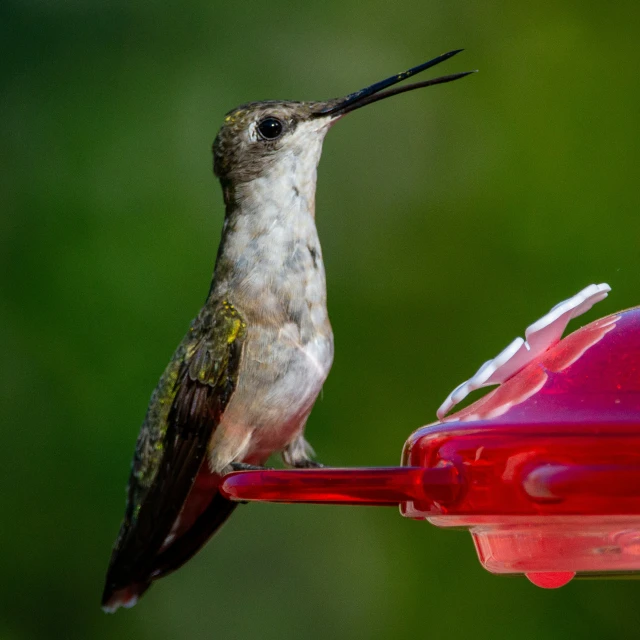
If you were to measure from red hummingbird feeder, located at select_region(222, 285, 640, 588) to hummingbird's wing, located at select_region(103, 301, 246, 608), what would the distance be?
1.25m

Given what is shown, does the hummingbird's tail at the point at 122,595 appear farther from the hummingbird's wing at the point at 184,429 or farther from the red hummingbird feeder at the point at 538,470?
the red hummingbird feeder at the point at 538,470

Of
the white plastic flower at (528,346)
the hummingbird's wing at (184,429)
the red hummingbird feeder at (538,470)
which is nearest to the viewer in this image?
the red hummingbird feeder at (538,470)

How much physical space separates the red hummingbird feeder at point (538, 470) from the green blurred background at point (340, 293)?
2.98 meters

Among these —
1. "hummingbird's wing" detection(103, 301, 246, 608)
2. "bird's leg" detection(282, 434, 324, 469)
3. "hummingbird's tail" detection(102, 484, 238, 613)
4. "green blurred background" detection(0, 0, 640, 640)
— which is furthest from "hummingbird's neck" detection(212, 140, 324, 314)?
"green blurred background" detection(0, 0, 640, 640)

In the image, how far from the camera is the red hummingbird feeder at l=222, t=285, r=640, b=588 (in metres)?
1.85

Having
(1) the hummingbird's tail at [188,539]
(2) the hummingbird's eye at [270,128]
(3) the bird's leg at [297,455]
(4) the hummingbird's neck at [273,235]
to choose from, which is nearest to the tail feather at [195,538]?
(1) the hummingbird's tail at [188,539]

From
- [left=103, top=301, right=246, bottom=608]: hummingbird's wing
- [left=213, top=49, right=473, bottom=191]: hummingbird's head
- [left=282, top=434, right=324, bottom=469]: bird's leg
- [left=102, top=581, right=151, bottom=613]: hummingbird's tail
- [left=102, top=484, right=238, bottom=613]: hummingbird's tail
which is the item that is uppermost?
[left=213, top=49, right=473, bottom=191]: hummingbird's head

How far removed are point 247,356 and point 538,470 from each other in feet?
5.72

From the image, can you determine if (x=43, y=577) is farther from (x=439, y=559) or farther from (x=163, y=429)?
(x=163, y=429)

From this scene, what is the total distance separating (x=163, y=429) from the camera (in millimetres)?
3861

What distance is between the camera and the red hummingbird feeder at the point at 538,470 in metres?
1.85

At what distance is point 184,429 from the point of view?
350cm

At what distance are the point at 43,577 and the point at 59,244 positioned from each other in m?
1.83

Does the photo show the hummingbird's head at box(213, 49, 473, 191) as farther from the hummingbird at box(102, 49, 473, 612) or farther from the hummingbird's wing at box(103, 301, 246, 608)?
the hummingbird's wing at box(103, 301, 246, 608)
